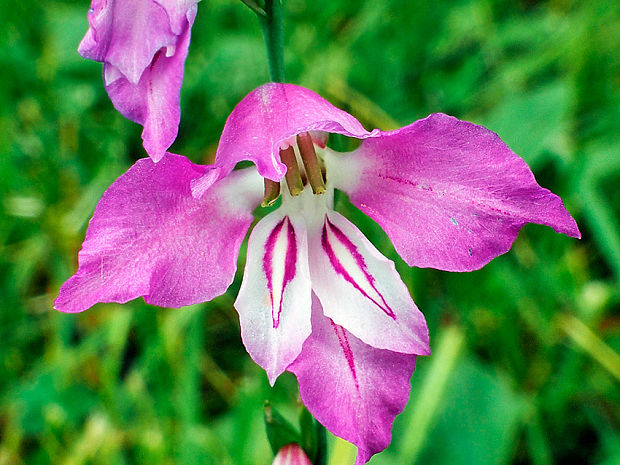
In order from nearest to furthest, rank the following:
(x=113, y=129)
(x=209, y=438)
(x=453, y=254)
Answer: (x=453, y=254)
(x=209, y=438)
(x=113, y=129)

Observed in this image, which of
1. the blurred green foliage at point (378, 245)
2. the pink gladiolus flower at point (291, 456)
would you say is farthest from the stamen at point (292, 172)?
the blurred green foliage at point (378, 245)

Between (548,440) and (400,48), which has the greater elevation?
(400,48)

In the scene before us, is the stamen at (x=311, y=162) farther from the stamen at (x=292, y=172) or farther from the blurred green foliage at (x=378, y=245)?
the blurred green foliage at (x=378, y=245)

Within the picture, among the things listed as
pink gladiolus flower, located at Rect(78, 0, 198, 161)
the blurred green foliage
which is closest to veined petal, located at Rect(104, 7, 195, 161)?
pink gladiolus flower, located at Rect(78, 0, 198, 161)

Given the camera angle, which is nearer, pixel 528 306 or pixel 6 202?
pixel 528 306

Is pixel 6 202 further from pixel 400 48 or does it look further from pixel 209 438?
pixel 400 48

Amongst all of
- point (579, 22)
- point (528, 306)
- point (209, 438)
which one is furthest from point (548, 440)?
point (579, 22)

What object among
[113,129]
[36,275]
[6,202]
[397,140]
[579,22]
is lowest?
[36,275]

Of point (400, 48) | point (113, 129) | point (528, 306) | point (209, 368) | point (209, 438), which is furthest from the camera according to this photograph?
point (400, 48)

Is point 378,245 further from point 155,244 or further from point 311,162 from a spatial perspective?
point 155,244
